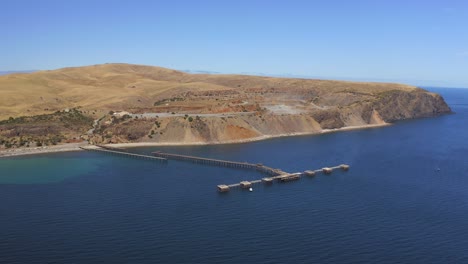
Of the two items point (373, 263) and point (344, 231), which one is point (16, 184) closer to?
point (344, 231)

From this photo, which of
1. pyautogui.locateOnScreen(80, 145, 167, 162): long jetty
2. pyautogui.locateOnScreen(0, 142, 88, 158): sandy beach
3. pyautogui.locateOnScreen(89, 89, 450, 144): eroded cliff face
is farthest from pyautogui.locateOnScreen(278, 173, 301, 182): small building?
pyautogui.locateOnScreen(0, 142, 88, 158): sandy beach

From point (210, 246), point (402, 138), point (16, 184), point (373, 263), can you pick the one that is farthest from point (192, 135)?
point (373, 263)

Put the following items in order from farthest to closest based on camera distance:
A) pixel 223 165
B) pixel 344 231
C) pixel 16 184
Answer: pixel 223 165 → pixel 16 184 → pixel 344 231

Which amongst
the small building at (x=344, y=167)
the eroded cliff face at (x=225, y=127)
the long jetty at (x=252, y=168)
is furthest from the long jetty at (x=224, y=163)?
the eroded cliff face at (x=225, y=127)

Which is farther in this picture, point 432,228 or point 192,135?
point 192,135

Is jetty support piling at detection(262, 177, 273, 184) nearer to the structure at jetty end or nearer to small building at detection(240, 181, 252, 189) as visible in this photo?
the structure at jetty end

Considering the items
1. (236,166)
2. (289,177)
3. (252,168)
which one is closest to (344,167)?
(289,177)

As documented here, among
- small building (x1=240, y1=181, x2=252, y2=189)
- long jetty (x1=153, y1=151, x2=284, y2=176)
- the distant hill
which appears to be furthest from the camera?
the distant hill

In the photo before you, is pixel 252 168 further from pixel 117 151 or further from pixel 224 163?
pixel 117 151

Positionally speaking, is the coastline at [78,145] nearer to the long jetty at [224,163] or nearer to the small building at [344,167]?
the long jetty at [224,163]
